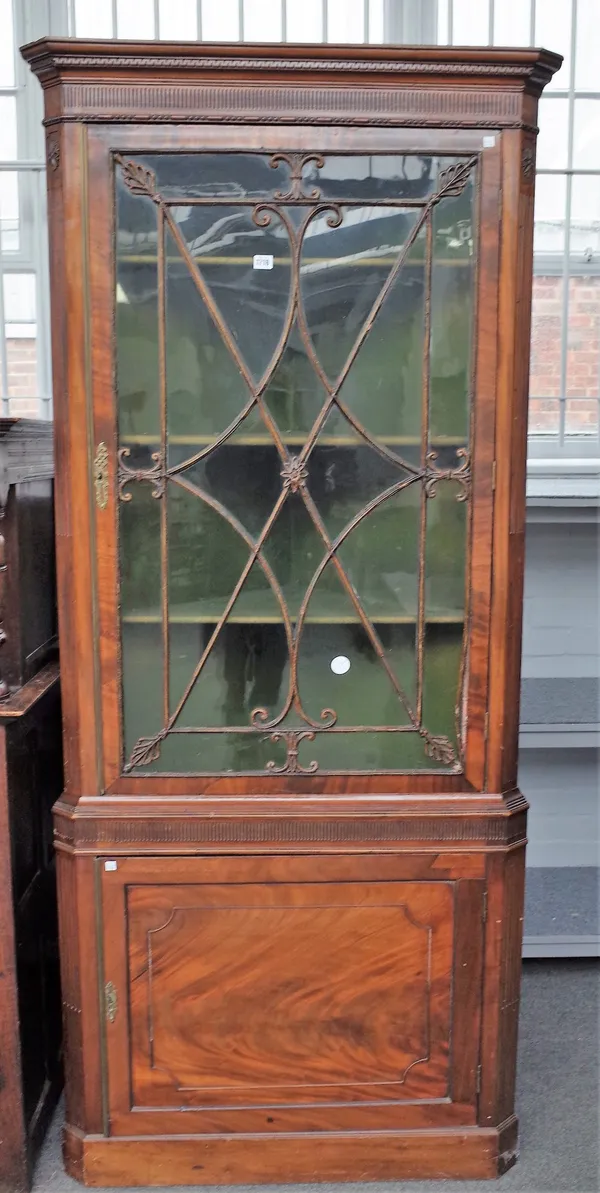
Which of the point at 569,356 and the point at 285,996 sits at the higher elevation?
the point at 569,356

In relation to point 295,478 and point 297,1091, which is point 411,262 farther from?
point 297,1091

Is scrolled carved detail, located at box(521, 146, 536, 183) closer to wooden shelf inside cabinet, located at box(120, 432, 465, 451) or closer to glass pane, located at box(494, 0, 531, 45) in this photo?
wooden shelf inside cabinet, located at box(120, 432, 465, 451)

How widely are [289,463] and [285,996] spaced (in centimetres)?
100

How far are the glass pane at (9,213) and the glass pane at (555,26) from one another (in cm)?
149

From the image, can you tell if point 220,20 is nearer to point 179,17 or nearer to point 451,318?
point 179,17

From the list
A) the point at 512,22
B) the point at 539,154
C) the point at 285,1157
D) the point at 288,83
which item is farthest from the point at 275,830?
the point at 512,22

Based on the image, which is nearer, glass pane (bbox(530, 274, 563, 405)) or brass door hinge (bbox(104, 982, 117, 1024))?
brass door hinge (bbox(104, 982, 117, 1024))

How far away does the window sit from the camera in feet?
8.04

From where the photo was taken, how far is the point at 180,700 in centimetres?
170

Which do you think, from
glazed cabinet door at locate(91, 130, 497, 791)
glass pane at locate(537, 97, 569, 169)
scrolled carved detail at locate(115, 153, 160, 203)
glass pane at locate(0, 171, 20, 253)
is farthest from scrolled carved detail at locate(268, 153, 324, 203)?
glass pane at locate(537, 97, 569, 169)

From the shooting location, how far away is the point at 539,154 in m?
2.62

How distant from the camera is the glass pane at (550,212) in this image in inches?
103

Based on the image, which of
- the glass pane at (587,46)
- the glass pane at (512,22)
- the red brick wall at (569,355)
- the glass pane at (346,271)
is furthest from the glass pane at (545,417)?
the glass pane at (346,271)

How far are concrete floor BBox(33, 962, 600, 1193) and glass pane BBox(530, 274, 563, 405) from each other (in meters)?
1.59
